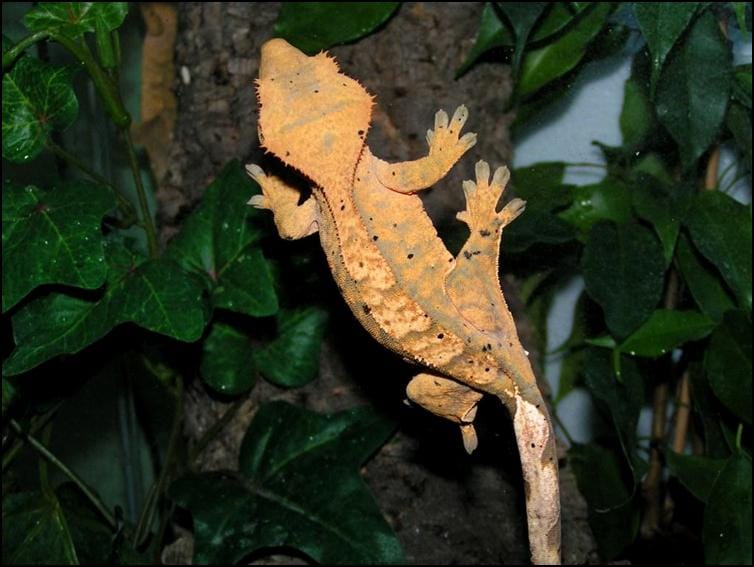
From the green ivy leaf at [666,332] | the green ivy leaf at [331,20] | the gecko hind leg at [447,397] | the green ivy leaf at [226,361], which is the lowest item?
the green ivy leaf at [226,361]

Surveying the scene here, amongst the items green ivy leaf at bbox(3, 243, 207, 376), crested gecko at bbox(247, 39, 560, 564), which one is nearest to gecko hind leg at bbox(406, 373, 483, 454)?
crested gecko at bbox(247, 39, 560, 564)

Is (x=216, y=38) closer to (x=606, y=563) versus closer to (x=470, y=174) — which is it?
(x=470, y=174)

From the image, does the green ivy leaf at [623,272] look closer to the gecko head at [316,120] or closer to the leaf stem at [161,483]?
the gecko head at [316,120]

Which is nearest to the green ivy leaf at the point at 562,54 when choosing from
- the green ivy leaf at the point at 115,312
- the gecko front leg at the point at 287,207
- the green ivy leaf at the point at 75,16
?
the gecko front leg at the point at 287,207

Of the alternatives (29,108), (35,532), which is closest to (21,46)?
(29,108)

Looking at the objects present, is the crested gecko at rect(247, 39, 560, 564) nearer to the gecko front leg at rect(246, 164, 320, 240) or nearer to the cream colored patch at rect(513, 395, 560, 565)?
the cream colored patch at rect(513, 395, 560, 565)

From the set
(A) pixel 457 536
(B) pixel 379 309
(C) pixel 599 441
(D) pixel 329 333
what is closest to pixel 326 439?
(D) pixel 329 333
